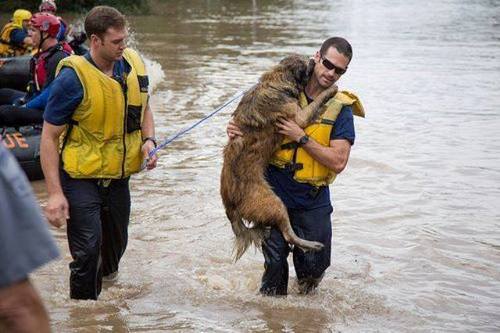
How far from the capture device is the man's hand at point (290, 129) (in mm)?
5180

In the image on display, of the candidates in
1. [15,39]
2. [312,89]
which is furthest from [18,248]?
[15,39]

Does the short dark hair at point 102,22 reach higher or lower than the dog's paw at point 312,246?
higher

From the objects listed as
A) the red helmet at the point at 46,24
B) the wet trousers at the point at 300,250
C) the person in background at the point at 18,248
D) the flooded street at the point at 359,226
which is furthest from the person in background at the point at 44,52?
the person in background at the point at 18,248

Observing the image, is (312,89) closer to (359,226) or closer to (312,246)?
(312,246)

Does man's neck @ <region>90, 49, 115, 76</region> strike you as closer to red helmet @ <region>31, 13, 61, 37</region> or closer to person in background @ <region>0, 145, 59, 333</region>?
red helmet @ <region>31, 13, 61, 37</region>

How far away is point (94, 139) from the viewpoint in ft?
17.3

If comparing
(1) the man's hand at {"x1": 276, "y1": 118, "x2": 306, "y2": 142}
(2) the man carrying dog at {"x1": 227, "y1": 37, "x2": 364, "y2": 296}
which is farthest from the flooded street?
(1) the man's hand at {"x1": 276, "y1": 118, "x2": 306, "y2": 142}

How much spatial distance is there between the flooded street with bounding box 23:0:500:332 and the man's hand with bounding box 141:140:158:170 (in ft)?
3.40

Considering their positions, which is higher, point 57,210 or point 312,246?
point 57,210

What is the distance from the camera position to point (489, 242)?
7578mm

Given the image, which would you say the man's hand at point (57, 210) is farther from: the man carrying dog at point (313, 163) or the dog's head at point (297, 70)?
the dog's head at point (297, 70)

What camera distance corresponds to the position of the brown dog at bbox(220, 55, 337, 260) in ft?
17.4

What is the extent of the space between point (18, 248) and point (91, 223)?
3.05 meters

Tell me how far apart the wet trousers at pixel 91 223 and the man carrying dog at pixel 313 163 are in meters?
0.91
